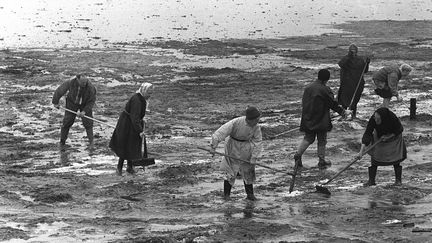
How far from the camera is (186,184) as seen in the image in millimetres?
15570

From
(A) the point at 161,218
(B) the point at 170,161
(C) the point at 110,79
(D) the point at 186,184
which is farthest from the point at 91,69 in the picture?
(A) the point at 161,218

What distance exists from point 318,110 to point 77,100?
4.86 m

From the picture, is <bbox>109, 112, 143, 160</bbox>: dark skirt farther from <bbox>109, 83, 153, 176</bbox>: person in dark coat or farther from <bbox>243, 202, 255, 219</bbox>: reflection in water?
<bbox>243, 202, 255, 219</bbox>: reflection in water

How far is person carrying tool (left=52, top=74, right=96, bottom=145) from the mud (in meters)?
0.38

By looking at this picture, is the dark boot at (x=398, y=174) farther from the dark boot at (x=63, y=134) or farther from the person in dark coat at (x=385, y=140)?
the dark boot at (x=63, y=134)

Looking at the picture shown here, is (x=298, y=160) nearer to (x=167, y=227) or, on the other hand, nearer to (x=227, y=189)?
(x=227, y=189)

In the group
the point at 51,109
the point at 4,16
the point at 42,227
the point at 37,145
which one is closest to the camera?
the point at 42,227

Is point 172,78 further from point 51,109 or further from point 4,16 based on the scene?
point 4,16

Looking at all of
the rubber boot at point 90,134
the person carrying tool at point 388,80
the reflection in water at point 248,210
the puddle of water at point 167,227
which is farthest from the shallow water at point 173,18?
the puddle of water at point 167,227

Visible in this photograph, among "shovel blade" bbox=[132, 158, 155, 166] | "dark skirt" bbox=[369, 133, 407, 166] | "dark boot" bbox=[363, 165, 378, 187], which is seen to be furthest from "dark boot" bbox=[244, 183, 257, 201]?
"shovel blade" bbox=[132, 158, 155, 166]

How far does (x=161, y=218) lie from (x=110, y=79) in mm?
13626

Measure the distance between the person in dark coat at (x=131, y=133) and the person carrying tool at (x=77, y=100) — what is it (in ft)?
7.46

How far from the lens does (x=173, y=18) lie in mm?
45312

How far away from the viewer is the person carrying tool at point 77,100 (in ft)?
60.6
